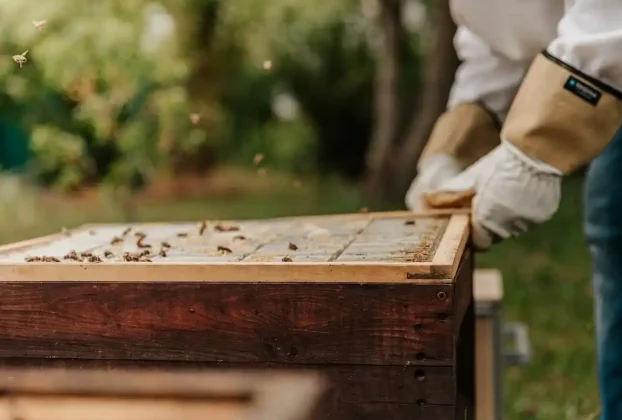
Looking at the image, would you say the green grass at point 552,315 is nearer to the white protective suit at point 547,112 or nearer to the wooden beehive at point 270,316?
the white protective suit at point 547,112

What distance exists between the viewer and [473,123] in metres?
2.16

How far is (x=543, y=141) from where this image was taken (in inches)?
64.4

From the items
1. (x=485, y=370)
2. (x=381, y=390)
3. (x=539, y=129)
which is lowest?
(x=485, y=370)

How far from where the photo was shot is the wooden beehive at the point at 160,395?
2.27ft

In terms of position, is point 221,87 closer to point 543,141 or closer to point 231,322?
point 543,141

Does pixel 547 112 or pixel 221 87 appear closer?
pixel 547 112

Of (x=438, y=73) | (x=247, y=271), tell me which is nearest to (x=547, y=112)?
(x=247, y=271)

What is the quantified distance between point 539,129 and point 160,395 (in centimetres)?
110

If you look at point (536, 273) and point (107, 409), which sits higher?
point (107, 409)

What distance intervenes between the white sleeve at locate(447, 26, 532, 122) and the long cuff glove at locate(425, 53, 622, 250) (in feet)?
1.50

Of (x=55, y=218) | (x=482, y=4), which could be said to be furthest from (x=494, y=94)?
(x=55, y=218)

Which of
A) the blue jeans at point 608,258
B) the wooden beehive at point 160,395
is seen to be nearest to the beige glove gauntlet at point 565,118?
the blue jeans at point 608,258

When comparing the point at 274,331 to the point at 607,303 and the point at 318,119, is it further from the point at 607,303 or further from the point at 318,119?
the point at 318,119

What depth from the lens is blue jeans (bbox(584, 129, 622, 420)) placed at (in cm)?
184
